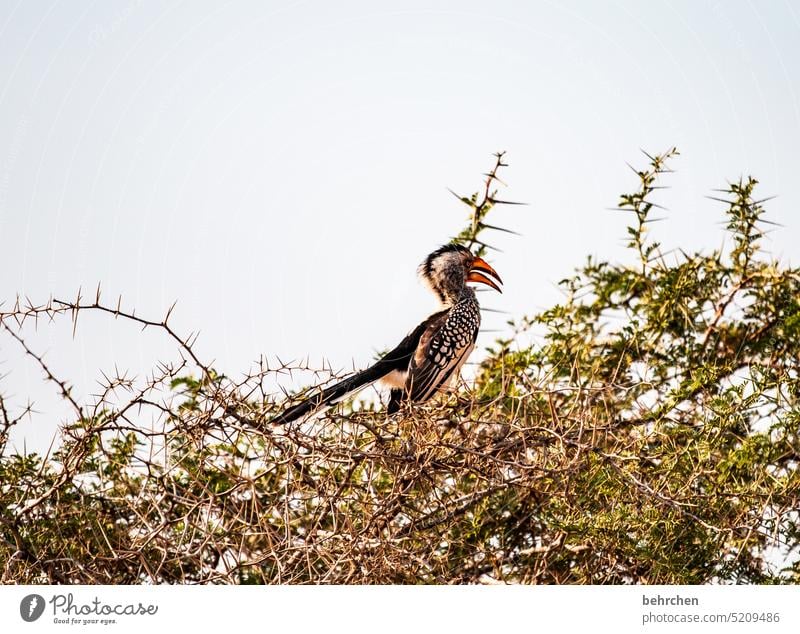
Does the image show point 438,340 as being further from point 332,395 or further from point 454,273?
point 332,395

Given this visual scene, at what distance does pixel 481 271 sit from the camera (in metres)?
5.10

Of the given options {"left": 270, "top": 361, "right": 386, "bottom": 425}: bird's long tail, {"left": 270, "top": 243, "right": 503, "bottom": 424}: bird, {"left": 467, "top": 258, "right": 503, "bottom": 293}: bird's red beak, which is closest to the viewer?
{"left": 270, "top": 361, "right": 386, "bottom": 425}: bird's long tail

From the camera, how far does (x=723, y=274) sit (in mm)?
4109

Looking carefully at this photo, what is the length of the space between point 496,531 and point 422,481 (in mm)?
548

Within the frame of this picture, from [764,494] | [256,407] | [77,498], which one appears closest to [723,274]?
[764,494]

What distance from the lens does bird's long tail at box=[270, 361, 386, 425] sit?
3193mm
